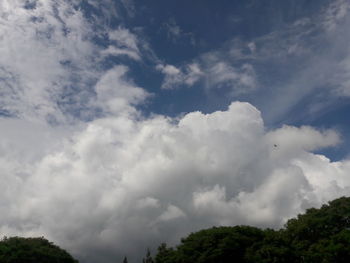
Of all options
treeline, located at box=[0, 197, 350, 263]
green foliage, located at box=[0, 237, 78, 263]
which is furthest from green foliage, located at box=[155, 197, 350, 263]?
green foliage, located at box=[0, 237, 78, 263]

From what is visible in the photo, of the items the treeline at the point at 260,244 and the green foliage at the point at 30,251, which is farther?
the green foliage at the point at 30,251

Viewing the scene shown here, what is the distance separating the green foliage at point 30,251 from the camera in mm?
58781

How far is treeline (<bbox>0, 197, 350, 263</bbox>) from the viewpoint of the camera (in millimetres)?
51312

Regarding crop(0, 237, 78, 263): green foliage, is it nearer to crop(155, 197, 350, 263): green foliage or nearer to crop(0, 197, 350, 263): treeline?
crop(0, 197, 350, 263): treeline

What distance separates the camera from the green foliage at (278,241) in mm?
51125

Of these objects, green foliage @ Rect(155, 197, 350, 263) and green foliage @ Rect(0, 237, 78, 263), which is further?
green foliage @ Rect(0, 237, 78, 263)

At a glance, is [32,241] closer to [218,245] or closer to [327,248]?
[218,245]

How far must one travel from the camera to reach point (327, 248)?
47.2 m

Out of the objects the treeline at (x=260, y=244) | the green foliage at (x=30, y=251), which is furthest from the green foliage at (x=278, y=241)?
the green foliage at (x=30, y=251)

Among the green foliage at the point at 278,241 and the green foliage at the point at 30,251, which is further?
the green foliage at the point at 30,251

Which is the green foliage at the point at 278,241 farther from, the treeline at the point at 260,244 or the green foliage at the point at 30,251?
the green foliage at the point at 30,251

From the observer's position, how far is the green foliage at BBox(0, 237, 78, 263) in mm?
58781

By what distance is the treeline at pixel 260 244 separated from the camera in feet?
168

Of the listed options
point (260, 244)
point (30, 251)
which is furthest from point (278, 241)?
point (30, 251)
